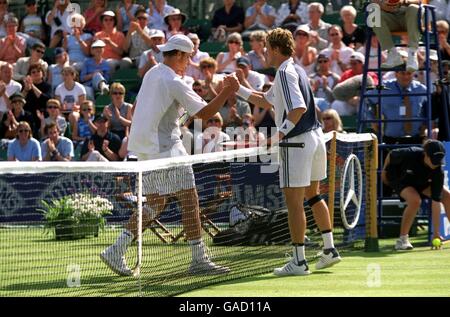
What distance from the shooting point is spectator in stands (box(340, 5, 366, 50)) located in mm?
19500

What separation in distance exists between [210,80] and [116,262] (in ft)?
27.2

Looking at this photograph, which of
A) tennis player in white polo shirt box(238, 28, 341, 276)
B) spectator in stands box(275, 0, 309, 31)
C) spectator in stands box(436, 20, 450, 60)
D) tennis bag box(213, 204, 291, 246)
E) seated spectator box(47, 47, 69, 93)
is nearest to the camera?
tennis player in white polo shirt box(238, 28, 341, 276)

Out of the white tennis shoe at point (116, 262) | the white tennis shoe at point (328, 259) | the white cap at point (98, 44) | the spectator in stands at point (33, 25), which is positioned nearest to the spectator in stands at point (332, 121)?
the white tennis shoe at point (328, 259)

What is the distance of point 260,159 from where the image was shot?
12867mm

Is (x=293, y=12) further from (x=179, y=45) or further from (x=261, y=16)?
(x=179, y=45)

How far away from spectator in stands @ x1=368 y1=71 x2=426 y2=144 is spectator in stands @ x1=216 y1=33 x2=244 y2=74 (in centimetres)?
471

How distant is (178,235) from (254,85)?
270 inches

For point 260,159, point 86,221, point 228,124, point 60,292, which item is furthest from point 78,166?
point 228,124

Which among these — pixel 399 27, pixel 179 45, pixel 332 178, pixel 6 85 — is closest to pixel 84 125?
pixel 6 85

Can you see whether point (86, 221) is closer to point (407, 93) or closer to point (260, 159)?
point (260, 159)

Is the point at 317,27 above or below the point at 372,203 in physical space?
above

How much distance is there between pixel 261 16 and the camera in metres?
21.0

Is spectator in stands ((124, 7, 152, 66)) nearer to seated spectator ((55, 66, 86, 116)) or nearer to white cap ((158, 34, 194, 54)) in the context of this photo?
seated spectator ((55, 66, 86, 116))

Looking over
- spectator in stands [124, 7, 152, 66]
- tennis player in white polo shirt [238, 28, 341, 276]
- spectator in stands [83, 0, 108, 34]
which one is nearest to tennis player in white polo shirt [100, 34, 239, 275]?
tennis player in white polo shirt [238, 28, 341, 276]
